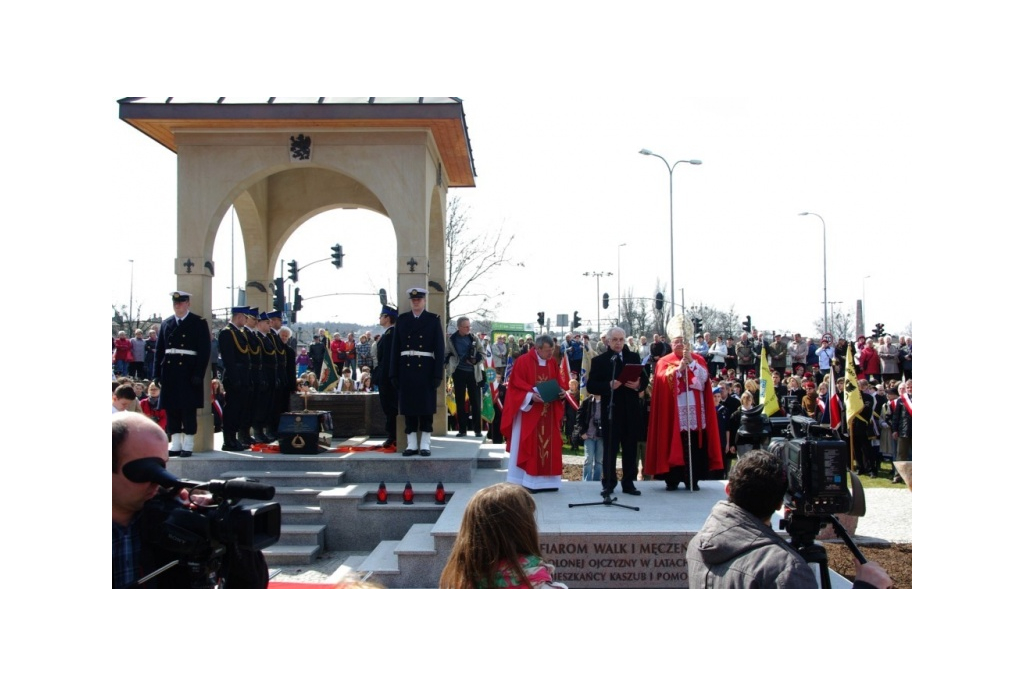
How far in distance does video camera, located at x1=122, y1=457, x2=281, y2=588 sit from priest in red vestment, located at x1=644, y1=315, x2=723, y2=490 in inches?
297

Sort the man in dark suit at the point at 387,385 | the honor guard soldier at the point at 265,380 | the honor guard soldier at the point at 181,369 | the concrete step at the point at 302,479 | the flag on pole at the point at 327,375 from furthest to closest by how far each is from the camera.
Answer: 1. the flag on pole at the point at 327,375
2. the honor guard soldier at the point at 265,380
3. the man in dark suit at the point at 387,385
4. the honor guard soldier at the point at 181,369
5. the concrete step at the point at 302,479

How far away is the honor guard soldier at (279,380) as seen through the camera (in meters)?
12.2

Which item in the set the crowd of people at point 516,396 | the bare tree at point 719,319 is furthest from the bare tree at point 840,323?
the crowd of people at point 516,396

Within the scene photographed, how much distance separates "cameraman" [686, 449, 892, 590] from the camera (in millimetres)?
2934

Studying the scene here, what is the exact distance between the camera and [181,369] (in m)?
10.8

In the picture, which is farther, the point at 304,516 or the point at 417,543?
the point at 304,516

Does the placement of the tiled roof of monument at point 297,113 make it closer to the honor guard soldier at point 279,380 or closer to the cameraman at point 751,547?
the honor guard soldier at point 279,380

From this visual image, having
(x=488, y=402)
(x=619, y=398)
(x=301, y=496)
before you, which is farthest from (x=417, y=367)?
(x=488, y=402)

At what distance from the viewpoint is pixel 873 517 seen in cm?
1166

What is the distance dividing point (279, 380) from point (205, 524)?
9749 mm

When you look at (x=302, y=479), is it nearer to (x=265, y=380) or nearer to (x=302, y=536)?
(x=302, y=536)

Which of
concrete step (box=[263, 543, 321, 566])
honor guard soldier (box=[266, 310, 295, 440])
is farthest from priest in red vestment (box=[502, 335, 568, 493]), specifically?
honor guard soldier (box=[266, 310, 295, 440])

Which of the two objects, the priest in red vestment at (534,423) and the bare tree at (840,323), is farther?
the bare tree at (840,323)

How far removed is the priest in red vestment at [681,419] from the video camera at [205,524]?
297 inches
